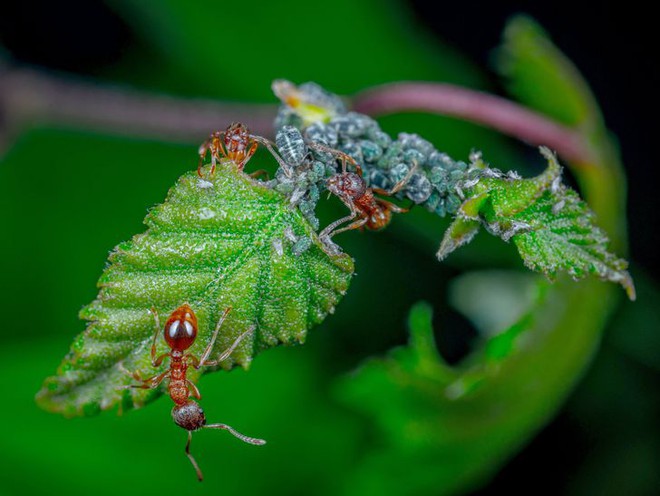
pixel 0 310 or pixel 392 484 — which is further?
pixel 0 310

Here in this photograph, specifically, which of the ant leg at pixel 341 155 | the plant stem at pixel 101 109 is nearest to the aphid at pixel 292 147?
the ant leg at pixel 341 155

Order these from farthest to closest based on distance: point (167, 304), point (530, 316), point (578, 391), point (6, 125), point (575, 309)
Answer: point (6, 125) → point (578, 391) → point (575, 309) → point (530, 316) → point (167, 304)

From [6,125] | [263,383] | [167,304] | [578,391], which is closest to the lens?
[167,304]

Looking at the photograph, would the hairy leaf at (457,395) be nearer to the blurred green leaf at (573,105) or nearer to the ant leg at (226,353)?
the blurred green leaf at (573,105)

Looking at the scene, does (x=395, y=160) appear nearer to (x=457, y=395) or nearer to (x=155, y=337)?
(x=155, y=337)

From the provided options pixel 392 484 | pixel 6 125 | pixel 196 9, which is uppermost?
pixel 196 9

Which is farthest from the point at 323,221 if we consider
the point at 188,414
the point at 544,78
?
the point at 188,414

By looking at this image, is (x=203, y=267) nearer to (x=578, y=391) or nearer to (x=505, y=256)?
(x=505, y=256)

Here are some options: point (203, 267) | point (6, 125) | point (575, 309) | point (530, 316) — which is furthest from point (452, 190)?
point (6, 125)
